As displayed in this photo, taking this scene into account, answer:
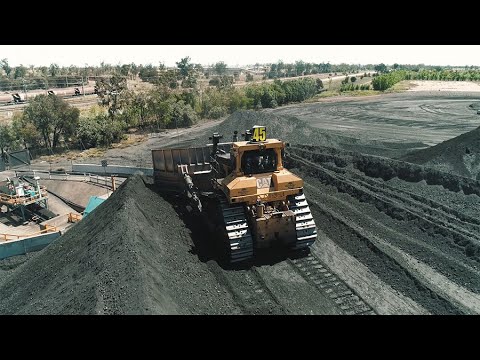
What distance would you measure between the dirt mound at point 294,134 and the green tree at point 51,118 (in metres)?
12.2

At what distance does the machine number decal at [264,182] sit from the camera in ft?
38.7

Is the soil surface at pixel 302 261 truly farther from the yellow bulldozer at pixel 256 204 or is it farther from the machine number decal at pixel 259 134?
the machine number decal at pixel 259 134

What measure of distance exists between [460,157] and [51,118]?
29581 mm

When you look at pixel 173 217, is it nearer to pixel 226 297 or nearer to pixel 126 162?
pixel 226 297

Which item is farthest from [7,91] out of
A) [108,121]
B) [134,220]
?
[134,220]

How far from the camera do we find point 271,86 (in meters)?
55.2

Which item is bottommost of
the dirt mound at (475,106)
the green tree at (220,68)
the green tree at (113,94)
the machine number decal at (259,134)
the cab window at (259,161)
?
the dirt mound at (475,106)

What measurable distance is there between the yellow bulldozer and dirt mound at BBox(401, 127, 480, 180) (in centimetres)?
989

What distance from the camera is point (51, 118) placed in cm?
→ 3306

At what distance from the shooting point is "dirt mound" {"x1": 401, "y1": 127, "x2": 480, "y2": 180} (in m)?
18.2

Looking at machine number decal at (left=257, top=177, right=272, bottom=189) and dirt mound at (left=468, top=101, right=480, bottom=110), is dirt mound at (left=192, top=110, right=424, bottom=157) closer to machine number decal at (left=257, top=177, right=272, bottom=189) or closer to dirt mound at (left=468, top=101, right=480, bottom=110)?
machine number decal at (left=257, top=177, right=272, bottom=189)

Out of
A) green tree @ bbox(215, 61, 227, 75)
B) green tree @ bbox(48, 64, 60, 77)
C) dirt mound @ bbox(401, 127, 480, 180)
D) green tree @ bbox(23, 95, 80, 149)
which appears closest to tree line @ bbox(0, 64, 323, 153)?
green tree @ bbox(23, 95, 80, 149)

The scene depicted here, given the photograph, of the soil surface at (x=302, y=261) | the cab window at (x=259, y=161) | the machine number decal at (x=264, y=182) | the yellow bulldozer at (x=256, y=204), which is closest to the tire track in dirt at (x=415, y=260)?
the soil surface at (x=302, y=261)

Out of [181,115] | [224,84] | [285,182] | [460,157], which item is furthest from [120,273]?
[224,84]
